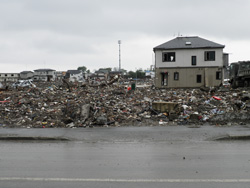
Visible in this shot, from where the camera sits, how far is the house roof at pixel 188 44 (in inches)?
1414

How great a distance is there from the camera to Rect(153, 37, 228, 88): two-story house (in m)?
35.8

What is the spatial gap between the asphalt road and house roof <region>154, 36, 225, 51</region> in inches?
1102

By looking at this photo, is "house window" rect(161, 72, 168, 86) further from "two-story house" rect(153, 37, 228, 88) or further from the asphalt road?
the asphalt road

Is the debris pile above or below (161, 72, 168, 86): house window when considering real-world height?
below

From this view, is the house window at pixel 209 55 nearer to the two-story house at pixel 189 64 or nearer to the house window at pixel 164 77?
the two-story house at pixel 189 64

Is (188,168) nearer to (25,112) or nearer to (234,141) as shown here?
(234,141)

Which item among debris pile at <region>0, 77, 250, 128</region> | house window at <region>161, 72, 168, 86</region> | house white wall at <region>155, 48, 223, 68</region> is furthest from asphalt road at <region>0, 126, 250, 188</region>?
house white wall at <region>155, 48, 223, 68</region>

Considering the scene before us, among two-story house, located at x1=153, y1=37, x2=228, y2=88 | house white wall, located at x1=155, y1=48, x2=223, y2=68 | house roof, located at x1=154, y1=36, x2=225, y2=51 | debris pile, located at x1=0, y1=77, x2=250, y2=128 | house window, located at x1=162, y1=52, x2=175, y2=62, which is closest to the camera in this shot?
debris pile, located at x1=0, y1=77, x2=250, y2=128

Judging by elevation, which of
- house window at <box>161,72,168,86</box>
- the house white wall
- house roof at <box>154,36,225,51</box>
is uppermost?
house roof at <box>154,36,225,51</box>

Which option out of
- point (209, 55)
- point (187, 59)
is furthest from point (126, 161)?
point (209, 55)

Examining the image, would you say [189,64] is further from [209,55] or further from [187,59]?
[209,55]

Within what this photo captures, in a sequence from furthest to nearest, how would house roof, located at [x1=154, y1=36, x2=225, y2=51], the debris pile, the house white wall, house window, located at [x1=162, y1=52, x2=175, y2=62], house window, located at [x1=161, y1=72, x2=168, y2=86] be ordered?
house window, located at [x1=161, y1=72, x2=168, y2=86]
house window, located at [x1=162, y1=52, x2=175, y2=62]
house roof, located at [x1=154, y1=36, x2=225, y2=51]
the house white wall
the debris pile

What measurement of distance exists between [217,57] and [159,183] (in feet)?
112

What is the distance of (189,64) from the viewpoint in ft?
119
